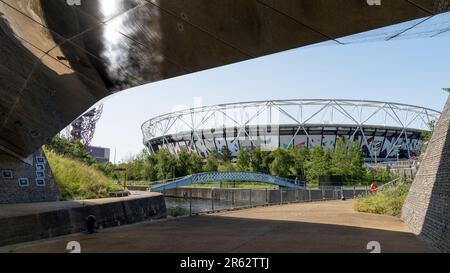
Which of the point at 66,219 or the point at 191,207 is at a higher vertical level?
the point at 66,219

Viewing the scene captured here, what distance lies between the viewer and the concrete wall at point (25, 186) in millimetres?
17375

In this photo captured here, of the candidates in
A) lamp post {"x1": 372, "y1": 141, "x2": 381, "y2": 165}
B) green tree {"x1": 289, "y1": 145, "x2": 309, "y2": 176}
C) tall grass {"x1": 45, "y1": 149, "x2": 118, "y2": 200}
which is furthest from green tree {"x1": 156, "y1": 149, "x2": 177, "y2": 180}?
tall grass {"x1": 45, "y1": 149, "x2": 118, "y2": 200}

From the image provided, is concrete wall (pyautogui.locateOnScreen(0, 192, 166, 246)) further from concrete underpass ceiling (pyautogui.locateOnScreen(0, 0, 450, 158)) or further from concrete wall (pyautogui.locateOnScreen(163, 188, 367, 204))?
concrete wall (pyautogui.locateOnScreen(163, 188, 367, 204))

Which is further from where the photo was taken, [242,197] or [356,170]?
[356,170]

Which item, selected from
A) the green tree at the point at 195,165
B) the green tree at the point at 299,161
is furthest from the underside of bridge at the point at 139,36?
the green tree at the point at 195,165

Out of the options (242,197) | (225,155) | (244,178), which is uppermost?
(225,155)

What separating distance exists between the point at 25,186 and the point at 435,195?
16.7 m

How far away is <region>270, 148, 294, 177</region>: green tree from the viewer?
226ft

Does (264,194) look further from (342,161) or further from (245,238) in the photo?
→ (245,238)

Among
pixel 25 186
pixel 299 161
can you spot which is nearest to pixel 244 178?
pixel 299 161

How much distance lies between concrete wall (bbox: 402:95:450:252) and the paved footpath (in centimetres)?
44

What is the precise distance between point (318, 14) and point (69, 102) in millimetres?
10934

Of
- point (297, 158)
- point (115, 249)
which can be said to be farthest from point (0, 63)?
point (297, 158)

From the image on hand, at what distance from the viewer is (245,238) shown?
11703mm
